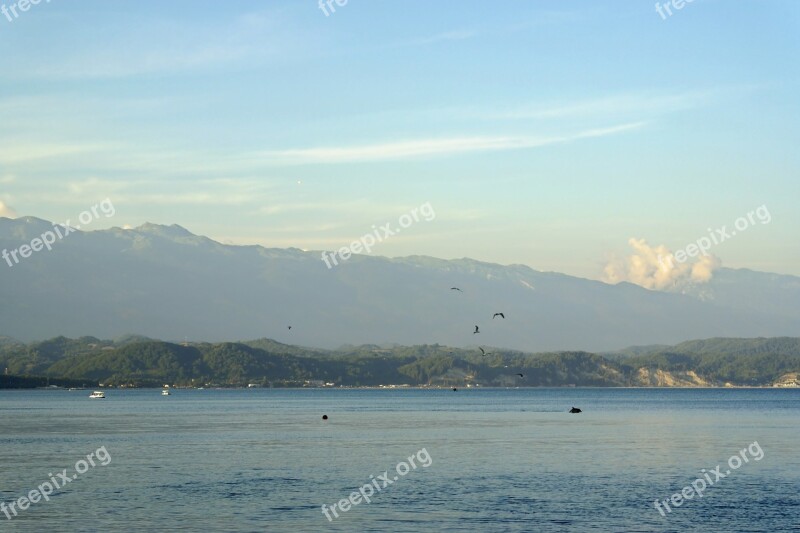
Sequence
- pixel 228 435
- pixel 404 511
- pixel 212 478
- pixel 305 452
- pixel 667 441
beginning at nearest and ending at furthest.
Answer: pixel 404 511
pixel 212 478
pixel 305 452
pixel 667 441
pixel 228 435

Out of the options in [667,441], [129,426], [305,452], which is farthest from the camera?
[129,426]

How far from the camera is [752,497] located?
260 feet

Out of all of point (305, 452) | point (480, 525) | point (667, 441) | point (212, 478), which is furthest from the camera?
point (667, 441)

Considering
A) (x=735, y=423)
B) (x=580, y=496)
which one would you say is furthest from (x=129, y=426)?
(x=580, y=496)

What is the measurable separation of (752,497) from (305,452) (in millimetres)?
52373

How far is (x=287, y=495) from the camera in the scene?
262 feet

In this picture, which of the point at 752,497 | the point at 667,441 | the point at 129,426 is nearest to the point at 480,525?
the point at 752,497

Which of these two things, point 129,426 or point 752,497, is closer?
point 752,497

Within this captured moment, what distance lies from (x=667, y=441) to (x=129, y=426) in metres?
87.0

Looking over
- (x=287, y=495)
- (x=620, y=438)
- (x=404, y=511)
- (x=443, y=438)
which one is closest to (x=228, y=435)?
(x=443, y=438)

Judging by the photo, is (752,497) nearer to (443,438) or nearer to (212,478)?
(212,478)

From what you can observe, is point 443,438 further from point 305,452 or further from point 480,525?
point 480,525

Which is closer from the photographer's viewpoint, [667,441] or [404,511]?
[404,511]

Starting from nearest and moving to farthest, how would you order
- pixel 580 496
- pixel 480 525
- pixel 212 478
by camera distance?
pixel 480 525
pixel 580 496
pixel 212 478
